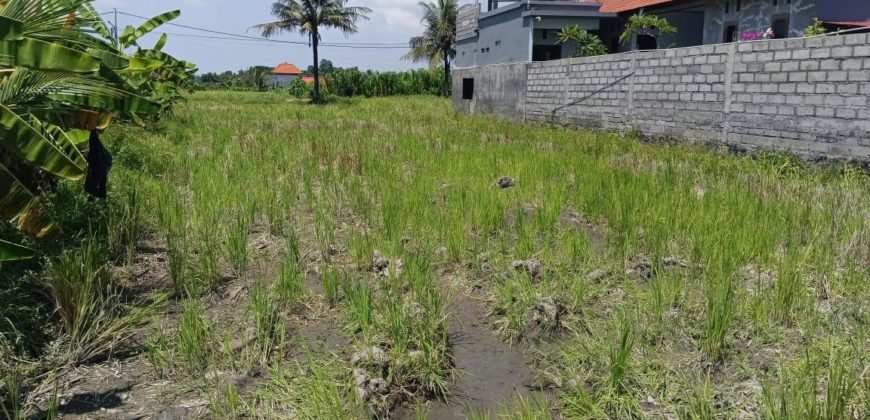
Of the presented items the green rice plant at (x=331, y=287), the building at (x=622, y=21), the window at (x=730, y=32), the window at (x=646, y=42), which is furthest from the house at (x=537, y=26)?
the green rice plant at (x=331, y=287)

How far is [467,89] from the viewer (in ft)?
55.1

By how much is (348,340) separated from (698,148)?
691 cm

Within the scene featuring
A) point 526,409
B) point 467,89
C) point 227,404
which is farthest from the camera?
point 467,89

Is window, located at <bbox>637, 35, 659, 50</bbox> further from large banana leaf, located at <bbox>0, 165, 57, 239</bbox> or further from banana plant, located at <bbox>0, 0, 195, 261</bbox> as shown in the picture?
Answer: large banana leaf, located at <bbox>0, 165, 57, 239</bbox>

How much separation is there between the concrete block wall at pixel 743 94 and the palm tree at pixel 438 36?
79.2 ft

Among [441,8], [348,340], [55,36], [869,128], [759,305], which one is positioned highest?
[441,8]

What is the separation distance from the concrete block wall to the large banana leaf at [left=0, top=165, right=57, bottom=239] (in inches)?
271

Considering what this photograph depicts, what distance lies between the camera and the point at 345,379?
216 cm

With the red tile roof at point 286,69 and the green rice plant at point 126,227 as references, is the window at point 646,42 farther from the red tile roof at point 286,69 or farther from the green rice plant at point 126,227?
the red tile roof at point 286,69

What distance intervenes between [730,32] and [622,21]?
461 centimetres

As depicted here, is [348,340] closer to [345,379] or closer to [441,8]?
[345,379]

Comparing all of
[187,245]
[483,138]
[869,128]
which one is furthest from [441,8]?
[187,245]

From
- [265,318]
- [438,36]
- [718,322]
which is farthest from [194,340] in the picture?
[438,36]

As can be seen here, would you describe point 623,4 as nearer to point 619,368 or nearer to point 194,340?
point 619,368
